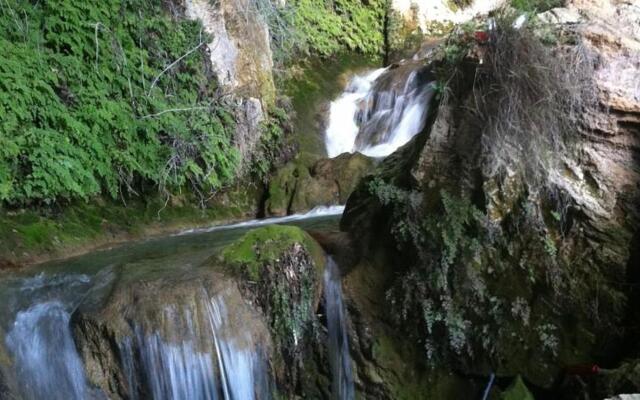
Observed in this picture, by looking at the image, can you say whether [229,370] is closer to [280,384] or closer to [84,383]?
[280,384]

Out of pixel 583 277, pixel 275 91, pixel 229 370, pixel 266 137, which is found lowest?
pixel 229 370

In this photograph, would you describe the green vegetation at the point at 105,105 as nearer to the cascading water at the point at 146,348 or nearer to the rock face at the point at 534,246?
→ the cascading water at the point at 146,348

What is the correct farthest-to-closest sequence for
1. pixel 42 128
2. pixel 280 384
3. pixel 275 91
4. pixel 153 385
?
1. pixel 275 91
2. pixel 42 128
3. pixel 280 384
4. pixel 153 385

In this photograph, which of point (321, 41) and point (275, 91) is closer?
point (275, 91)

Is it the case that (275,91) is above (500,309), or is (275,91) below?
above

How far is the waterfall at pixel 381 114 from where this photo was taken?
421 inches

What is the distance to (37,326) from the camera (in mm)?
4664

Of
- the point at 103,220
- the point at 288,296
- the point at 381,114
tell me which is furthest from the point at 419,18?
the point at 288,296

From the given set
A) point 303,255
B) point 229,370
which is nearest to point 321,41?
point 303,255

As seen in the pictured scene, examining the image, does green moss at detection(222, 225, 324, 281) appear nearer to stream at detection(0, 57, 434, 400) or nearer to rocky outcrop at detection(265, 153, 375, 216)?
stream at detection(0, 57, 434, 400)

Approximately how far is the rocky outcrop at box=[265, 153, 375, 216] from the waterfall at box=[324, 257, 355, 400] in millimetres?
4148

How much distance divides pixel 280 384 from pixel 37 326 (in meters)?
2.15

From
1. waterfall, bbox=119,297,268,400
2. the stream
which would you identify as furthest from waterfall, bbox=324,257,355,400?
waterfall, bbox=119,297,268,400

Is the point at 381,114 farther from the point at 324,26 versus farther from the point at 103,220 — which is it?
the point at 103,220
